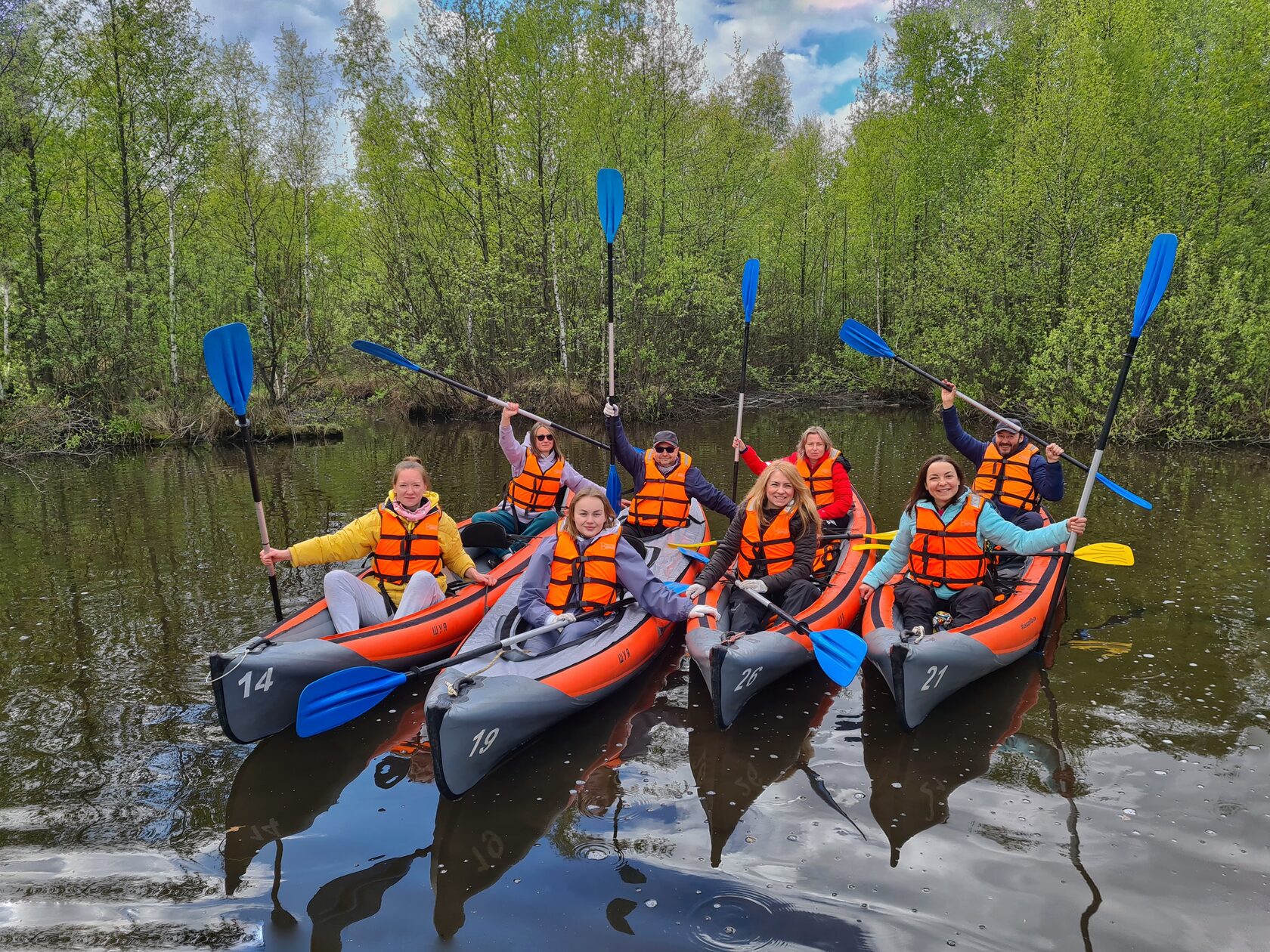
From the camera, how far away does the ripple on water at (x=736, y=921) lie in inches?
87.5


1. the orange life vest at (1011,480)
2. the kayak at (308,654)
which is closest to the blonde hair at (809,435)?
the orange life vest at (1011,480)

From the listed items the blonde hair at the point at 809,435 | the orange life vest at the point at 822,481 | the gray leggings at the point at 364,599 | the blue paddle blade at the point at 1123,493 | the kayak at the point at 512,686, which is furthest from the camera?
the orange life vest at the point at 822,481

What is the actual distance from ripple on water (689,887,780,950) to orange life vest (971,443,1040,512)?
3911 millimetres

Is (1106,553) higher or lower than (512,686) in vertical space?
higher

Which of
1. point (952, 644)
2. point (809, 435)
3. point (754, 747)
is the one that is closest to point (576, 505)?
point (754, 747)

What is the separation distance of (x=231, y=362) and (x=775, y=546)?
317 cm

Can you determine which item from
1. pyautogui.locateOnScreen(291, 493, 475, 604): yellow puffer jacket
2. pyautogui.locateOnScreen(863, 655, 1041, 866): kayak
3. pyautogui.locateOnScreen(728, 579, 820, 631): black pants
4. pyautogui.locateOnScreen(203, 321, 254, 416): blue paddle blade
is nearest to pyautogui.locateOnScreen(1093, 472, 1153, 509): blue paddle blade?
pyautogui.locateOnScreen(863, 655, 1041, 866): kayak

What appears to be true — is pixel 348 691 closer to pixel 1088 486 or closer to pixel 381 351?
pixel 381 351

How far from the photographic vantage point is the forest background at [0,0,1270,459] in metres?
10.7

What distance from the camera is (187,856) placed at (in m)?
2.62

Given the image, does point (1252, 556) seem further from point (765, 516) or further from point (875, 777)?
point (875, 777)

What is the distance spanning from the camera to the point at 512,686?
3.12 metres

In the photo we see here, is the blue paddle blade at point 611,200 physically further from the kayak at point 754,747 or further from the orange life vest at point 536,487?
the kayak at point 754,747

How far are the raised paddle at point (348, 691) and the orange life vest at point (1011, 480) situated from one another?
147 inches
